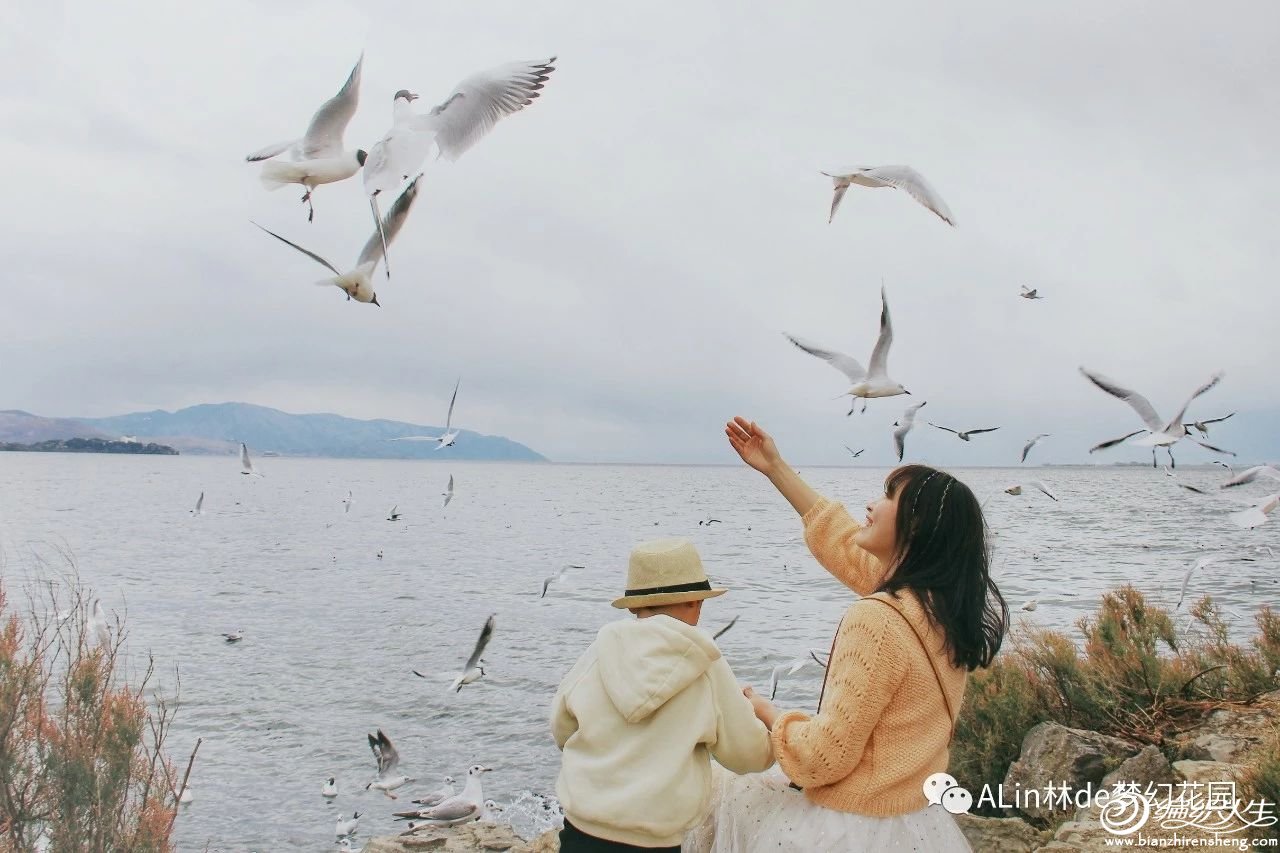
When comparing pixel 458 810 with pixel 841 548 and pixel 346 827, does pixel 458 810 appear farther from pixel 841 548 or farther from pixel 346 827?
pixel 841 548

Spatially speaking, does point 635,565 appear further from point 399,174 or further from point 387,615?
point 387,615

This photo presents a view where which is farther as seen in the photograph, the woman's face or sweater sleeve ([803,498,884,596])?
sweater sleeve ([803,498,884,596])

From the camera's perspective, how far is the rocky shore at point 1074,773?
455 centimetres

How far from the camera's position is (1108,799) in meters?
4.43

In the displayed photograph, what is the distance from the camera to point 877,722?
7.68ft

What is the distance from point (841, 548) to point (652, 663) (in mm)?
891

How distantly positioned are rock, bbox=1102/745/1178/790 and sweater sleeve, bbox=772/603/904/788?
3.55 m

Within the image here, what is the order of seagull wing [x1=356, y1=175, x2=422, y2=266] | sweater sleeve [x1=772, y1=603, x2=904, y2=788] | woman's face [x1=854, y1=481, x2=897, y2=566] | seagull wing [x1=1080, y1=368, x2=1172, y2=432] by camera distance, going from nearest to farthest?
sweater sleeve [x1=772, y1=603, x2=904, y2=788] < woman's face [x1=854, y1=481, x2=897, y2=566] < seagull wing [x1=356, y1=175, x2=422, y2=266] < seagull wing [x1=1080, y1=368, x2=1172, y2=432]

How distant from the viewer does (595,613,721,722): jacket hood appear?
2.43 m

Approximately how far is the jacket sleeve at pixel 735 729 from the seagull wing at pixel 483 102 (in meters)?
2.00

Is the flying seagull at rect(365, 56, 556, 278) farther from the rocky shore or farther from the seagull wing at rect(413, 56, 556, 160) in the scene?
the rocky shore

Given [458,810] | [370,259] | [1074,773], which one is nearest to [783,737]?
[370,259]

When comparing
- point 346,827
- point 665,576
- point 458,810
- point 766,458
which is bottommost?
point 346,827

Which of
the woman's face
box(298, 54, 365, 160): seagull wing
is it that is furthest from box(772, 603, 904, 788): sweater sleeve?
box(298, 54, 365, 160): seagull wing
